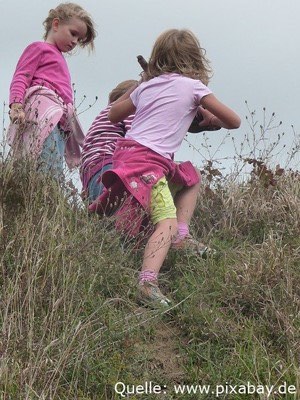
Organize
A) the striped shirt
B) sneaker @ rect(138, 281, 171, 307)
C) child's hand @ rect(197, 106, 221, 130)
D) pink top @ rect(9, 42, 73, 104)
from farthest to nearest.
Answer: pink top @ rect(9, 42, 73, 104)
the striped shirt
child's hand @ rect(197, 106, 221, 130)
sneaker @ rect(138, 281, 171, 307)

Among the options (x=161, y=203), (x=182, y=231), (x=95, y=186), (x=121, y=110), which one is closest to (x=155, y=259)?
(x=161, y=203)

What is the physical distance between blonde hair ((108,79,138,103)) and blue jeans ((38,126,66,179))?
0.50 m

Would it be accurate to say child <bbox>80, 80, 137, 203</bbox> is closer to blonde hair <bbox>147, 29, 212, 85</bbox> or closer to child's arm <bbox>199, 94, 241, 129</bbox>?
blonde hair <bbox>147, 29, 212, 85</bbox>

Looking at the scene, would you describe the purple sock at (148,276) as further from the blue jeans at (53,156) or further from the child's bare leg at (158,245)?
the blue jeans at (53,156)

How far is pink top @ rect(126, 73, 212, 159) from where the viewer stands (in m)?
5.09

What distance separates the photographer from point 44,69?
19.3 ft

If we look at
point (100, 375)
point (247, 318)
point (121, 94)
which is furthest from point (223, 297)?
point (121, 94)

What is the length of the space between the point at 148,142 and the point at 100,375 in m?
1.70

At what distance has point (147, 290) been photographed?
4.56 meters

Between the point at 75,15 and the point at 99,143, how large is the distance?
956 mm

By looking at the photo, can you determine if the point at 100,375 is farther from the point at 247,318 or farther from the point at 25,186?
the point at 25,186

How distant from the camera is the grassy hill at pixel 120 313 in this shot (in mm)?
3732

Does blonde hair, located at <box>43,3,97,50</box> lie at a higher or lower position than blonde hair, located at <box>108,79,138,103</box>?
higher

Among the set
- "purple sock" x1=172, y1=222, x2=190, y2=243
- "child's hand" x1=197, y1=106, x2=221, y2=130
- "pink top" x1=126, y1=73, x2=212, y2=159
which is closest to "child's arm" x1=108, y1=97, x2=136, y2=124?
"pink top" x1=126, y1=73, x2=212, y2=159
